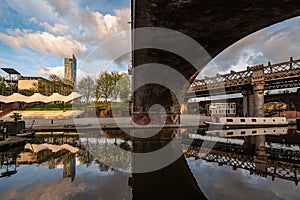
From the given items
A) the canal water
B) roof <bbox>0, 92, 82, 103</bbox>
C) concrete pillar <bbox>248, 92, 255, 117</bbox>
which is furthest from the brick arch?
roof <bbox>0, 92, 82, 103</bbox>

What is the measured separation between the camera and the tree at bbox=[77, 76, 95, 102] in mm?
52344

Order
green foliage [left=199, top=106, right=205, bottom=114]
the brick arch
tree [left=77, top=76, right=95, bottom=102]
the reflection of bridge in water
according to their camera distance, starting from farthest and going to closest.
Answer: tree [left=77, top=76, right=95, bottom=102]
green foliage [left=199, top=106, right=205, bottom=114]
the reflection of bridge in water
the brick arch

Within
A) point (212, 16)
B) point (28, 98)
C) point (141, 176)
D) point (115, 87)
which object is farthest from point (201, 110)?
point (141, 176)

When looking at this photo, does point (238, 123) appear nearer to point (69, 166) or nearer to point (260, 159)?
point (260, 159)

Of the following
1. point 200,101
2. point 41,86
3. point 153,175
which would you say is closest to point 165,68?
point 153,175

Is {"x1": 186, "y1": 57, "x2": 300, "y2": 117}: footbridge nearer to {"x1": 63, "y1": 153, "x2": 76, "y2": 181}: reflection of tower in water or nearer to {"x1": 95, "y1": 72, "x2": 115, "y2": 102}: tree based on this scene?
{"x1": 63, "y1": 153, "x2": 76, "y2": 181}: reflection of tower in water

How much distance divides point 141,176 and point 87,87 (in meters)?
50.9

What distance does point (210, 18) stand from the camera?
7449mm

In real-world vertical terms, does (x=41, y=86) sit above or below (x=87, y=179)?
above

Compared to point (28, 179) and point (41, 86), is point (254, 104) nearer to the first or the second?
point (28, 179)

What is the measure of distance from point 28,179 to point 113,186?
2.73 metres

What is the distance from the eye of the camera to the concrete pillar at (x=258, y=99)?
74.2 feet

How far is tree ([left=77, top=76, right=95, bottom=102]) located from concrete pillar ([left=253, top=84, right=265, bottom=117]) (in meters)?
38.5

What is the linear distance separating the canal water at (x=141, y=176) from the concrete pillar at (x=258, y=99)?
547 inches
